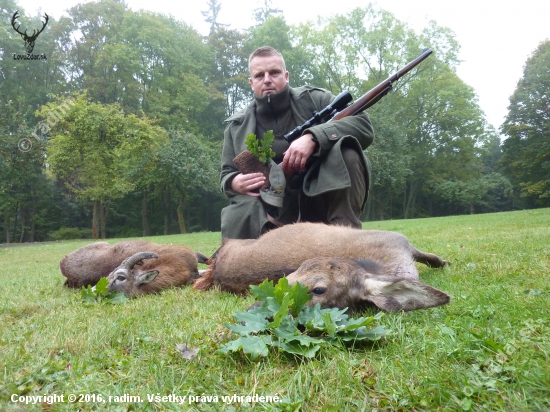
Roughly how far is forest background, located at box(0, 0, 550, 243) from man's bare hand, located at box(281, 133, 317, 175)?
77.1ft

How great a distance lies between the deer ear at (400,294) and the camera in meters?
2.57

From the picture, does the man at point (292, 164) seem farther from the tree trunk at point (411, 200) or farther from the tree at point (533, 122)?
the tree trunk at point (411, 200)

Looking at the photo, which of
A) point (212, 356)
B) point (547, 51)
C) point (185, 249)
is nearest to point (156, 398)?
point (212, 356)

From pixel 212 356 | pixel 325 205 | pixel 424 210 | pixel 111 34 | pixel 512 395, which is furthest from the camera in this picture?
pixel 424 210

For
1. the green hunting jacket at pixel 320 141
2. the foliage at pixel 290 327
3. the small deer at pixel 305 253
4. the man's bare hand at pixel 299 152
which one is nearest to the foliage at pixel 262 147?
the green hunting jacket at pixel 320 141

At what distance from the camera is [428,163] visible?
37.7 m

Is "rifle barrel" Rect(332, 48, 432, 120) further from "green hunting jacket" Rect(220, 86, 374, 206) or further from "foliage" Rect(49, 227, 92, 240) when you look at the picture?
"foliage" Rect(49, 227, 92, 240)

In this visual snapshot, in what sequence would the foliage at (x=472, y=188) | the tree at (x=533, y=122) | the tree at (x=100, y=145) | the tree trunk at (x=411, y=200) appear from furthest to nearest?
1. the tree trunk at (x=411, y=200)
2. the foliage at (x=472, y=188)
3. the tree at (x=533, y=122)
4. the tree at (x=100, y=145)

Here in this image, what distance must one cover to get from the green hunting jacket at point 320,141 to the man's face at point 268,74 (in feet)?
0.95

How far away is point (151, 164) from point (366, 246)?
2663 cm

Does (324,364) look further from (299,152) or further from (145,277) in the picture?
(145,277)

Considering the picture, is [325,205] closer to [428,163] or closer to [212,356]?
[212,356]

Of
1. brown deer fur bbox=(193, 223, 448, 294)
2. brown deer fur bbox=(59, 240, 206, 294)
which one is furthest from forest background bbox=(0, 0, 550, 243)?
brown deer fur bbox=(193, 223, 448, 294)

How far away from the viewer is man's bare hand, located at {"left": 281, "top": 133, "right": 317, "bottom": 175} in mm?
4629
